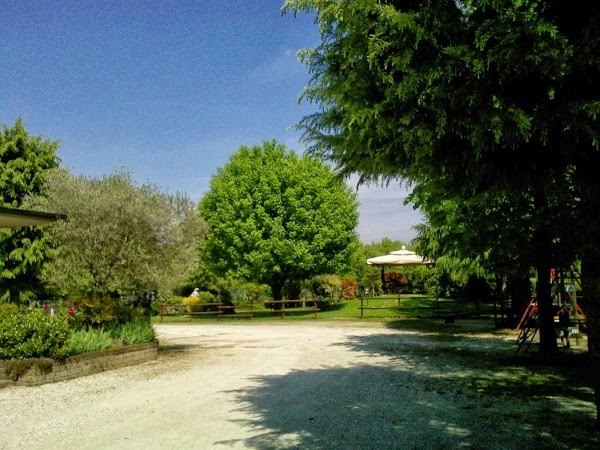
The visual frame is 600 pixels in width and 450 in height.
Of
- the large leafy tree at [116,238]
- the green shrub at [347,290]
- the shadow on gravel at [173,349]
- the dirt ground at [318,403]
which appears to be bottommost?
the shadow on gravel at [173,349]

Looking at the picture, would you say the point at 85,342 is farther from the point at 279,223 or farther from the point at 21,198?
the point at 279,223

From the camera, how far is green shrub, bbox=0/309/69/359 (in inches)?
388

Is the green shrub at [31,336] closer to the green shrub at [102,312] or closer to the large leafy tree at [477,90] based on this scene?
the green shrub at [102,312]

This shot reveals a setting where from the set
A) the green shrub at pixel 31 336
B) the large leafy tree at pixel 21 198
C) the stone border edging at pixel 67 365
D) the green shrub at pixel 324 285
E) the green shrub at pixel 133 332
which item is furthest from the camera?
the green shrub at pixel 324 285

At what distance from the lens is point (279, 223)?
30000 millimetres

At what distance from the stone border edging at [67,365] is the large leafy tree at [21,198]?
14.3m

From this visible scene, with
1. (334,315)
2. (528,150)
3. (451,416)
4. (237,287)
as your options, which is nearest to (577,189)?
(528,150)

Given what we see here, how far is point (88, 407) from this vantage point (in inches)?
302

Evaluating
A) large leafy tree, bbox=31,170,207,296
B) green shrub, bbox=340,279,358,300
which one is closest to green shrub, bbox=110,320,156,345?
large leafy tree, bbox=31,170,207,296

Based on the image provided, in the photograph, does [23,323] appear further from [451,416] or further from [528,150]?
[528,150]

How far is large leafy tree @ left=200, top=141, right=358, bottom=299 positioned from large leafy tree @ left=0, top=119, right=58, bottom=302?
35.3 feet

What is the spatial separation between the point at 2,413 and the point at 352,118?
7068 millimetres

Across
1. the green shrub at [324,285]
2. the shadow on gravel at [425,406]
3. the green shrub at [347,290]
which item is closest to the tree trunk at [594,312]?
the shadow on gravel at [425,406]

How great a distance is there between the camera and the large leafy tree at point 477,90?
371 centimetres
